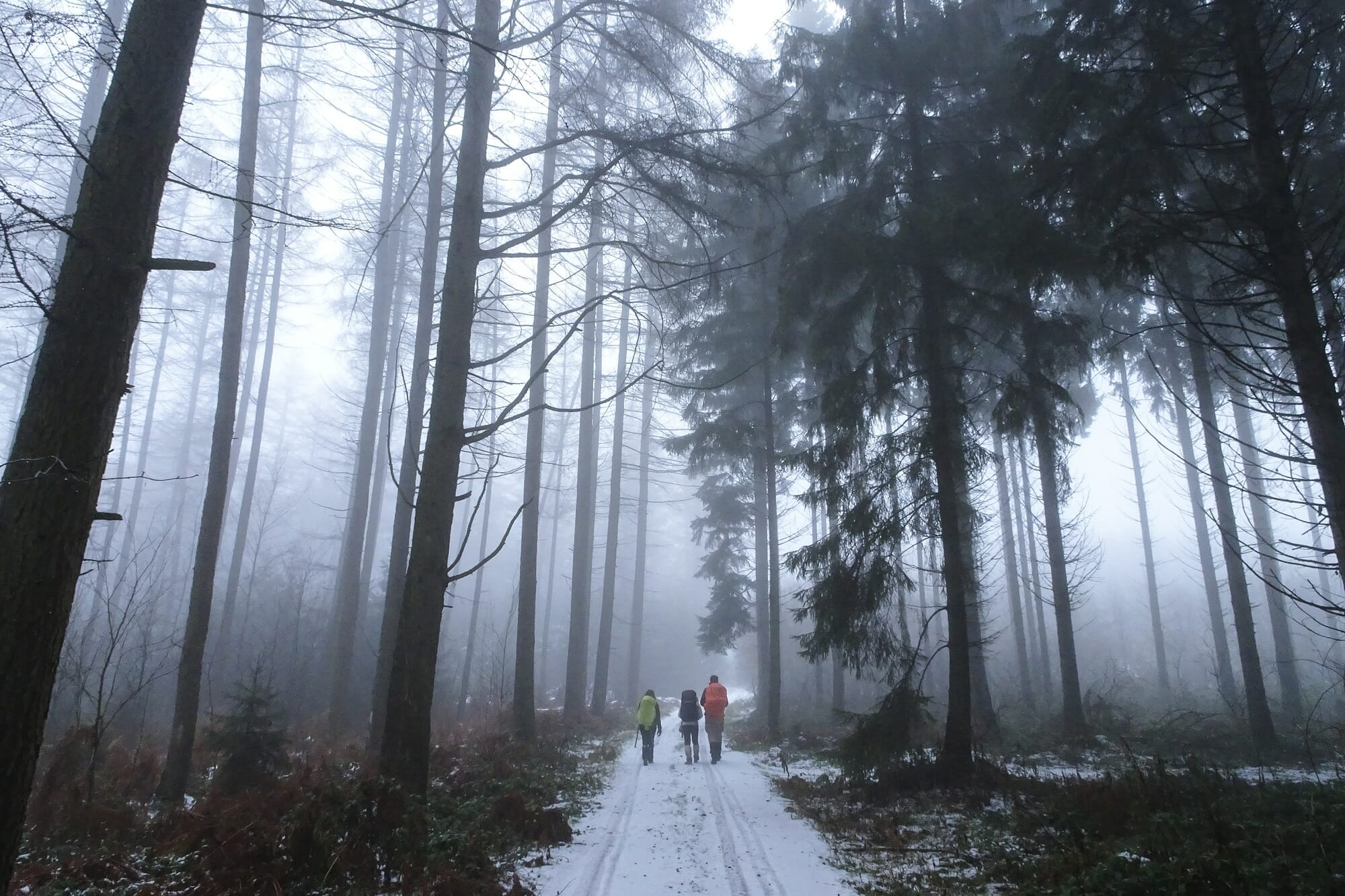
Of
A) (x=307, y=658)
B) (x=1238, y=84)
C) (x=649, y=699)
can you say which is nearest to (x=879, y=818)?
(x=649, y=699)

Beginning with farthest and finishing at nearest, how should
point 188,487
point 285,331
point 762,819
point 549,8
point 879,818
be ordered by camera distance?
point 188,487
point 285,331
point 549,8
point 762,819
point 879,818

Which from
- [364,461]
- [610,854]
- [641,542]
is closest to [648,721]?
[610,854]

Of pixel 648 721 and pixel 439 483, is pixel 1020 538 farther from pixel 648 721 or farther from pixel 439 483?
pixel 439 483

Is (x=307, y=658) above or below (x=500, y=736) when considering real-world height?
above

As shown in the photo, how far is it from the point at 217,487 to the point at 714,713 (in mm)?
9674

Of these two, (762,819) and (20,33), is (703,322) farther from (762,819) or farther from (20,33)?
(20,33)

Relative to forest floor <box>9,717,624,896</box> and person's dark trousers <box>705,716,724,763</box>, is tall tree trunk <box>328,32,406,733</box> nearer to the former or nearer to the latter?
forest floor <box>9,717,624,896</box>

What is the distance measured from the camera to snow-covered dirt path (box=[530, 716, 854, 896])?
5633 millimetres

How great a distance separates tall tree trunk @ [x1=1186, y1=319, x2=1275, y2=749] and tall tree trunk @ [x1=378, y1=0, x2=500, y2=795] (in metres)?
10.9

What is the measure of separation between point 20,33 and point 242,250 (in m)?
6.86

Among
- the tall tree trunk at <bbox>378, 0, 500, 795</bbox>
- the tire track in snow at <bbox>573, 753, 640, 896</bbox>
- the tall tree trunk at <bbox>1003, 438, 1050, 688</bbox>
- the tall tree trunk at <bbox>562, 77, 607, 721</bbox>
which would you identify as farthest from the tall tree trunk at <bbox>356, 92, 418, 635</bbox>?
the tall tree trunk at <bbox>1003, 438, 1050, 688</bbox>

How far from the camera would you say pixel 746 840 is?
7195 millimetres

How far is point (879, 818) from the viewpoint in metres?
7.57

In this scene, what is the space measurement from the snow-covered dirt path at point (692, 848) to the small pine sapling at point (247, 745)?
3.86 metres
